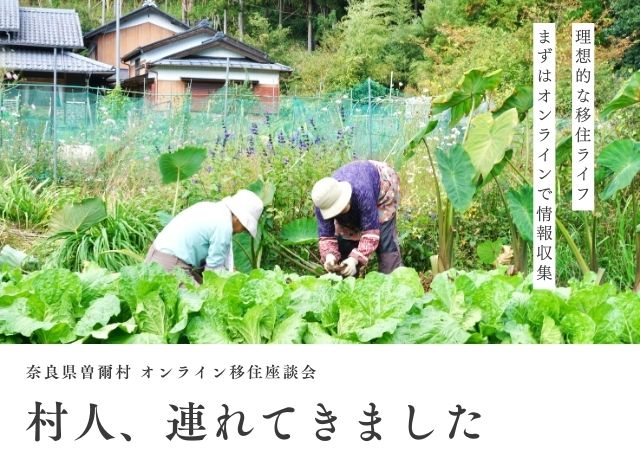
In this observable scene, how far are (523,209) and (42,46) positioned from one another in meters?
26.2

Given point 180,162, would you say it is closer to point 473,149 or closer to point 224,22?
point 473,149

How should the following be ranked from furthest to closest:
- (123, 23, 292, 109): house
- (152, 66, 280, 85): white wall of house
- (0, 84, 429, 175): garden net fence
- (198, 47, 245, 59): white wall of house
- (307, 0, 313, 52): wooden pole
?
1. (307, 0, 313, 52): wooden pole
2. (198, 47, 245, 59): white wall of house
3. (152, 66, 280, 85): white wall of house
4. (123, 23, 292, 109): house
5. (0, 84, 429, 175): garden net fence

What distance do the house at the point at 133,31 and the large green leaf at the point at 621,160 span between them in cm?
3195

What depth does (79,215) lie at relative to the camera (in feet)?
17.7

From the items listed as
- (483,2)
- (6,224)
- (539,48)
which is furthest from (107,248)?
(483,2)

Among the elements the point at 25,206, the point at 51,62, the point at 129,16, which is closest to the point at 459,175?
the point at 25,206

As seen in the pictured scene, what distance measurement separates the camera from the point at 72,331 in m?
2.56

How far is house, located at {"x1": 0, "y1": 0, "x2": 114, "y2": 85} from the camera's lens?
27.5 m

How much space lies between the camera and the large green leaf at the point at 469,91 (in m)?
5.07

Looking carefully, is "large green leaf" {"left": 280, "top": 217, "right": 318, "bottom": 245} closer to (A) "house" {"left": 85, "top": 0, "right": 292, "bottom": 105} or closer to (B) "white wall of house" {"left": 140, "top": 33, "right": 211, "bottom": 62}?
(A) "house" {"left": 85, "top": 0, "right": 292, "bottom": 105}

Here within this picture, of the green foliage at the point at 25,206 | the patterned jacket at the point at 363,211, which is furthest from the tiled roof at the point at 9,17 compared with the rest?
the patterned jacket at the point at 363,211

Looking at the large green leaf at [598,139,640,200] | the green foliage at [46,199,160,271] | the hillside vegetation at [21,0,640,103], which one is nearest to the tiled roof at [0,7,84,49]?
the hillside vegetation at [21,0,640,103]

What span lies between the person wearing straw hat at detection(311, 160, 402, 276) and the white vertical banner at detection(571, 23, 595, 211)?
72.2 inches
